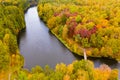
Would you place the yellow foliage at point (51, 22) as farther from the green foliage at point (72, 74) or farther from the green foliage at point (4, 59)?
the green foliage at point (72, 74)

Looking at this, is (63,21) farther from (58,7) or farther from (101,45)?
(101,45)

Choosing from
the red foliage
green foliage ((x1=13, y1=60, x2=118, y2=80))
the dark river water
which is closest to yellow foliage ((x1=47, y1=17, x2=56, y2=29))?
the dark river water

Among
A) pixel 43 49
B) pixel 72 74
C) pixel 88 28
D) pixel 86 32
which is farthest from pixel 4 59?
pixel 88 28

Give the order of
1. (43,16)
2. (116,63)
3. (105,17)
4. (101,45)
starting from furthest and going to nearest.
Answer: (43,16)
(105,17)
(101,45)
(116,63)

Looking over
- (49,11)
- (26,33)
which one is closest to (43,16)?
(49,11)

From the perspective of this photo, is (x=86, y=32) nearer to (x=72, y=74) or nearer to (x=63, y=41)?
(x=63, y=41)

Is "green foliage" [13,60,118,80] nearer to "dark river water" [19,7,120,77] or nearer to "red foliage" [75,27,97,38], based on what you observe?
"dark river water" [19,7,120,77]

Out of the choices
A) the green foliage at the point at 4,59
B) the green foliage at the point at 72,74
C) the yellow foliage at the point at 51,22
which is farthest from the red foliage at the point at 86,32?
the green foliage at the point at 4,59
